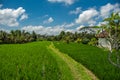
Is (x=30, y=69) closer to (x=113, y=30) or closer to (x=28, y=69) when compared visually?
(x=28, y=69)

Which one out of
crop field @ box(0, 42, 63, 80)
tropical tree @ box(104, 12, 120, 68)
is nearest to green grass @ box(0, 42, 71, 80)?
crop field @ box(0, 42, 63, 80)

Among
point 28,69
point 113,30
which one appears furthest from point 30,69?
point 113,30

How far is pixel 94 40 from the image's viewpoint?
446 cm

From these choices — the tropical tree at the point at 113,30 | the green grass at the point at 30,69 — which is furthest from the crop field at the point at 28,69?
the tropical tree at the point at 113,30

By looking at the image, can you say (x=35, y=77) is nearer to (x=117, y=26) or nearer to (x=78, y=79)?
(x=78, y=79)

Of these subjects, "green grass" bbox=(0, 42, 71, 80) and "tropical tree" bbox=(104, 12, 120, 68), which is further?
"green grass" bbox=(0, 42, 71, 80)

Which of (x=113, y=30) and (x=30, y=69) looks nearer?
(x=113, y=30)

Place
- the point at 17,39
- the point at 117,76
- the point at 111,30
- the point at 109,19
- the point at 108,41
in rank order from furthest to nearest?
the point at 17,39 → the point at 117,76 → the point at 108,41 → the point at 111,30 → the point at 109,19

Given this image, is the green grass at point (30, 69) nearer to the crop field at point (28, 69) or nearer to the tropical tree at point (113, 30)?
the crop field at point (28, 69)

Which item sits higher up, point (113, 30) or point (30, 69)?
point (113, 30)

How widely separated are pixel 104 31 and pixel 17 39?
72069mm

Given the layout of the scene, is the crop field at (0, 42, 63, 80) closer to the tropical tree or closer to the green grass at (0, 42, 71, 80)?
the green grass at (0, 42, 71, 80)

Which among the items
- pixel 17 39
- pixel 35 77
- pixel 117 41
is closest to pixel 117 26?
pixel 117 41

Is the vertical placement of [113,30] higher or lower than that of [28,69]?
higher
